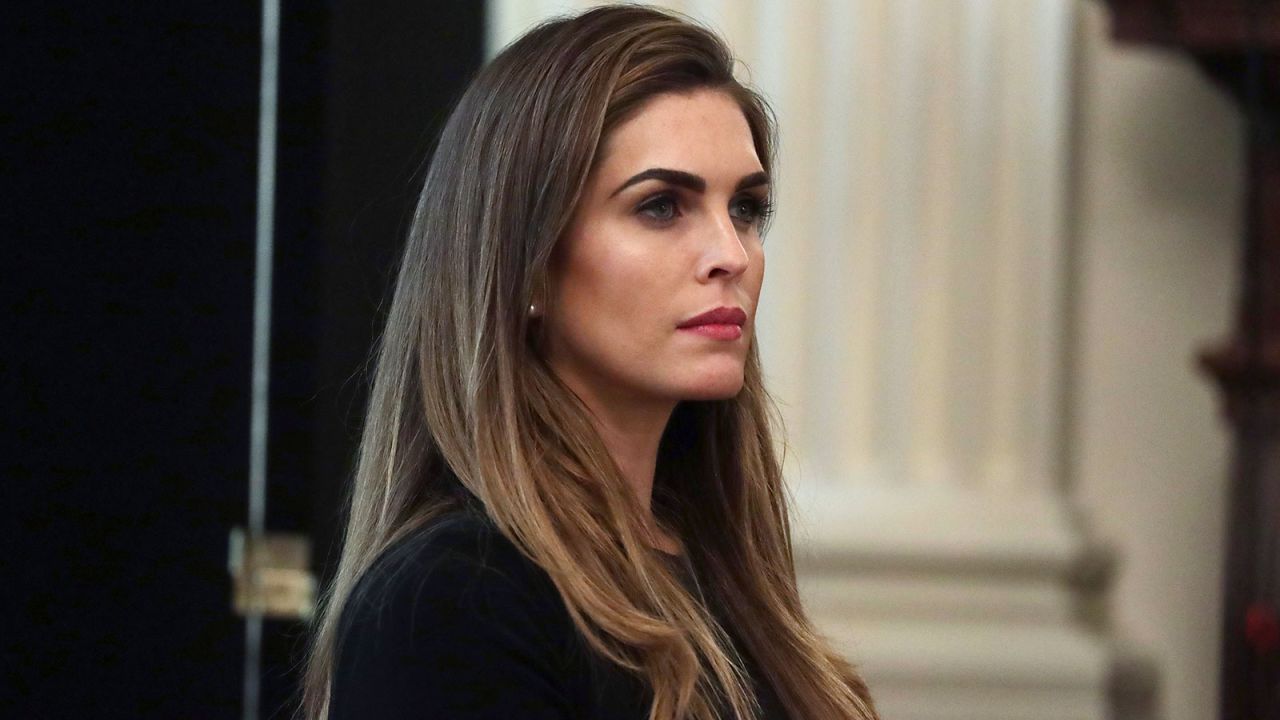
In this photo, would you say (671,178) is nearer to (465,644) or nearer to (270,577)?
(465,644)

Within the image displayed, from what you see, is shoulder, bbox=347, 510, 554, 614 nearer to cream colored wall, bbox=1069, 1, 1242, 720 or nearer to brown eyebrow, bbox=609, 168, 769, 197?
brown eyebrow, bbox=609, 168, 769, 197

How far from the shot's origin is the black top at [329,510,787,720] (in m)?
1.44

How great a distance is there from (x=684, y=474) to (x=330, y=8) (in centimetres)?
121

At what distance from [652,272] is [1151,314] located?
2223 mm

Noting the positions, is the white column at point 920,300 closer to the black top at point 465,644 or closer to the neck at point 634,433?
the neck at point 634,433

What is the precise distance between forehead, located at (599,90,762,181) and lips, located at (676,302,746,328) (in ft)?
0.47

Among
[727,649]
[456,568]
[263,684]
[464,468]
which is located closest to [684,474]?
[727,649]

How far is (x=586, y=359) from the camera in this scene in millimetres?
1815

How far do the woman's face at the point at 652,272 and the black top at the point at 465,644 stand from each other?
27 centimetres

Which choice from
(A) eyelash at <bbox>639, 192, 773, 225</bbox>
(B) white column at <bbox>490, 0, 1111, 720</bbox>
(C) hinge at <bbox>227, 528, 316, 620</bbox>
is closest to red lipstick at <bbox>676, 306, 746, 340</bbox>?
(A) eyelash at <bbox>639, 192, 773, 225</bbox>

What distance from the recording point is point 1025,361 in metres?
3.52

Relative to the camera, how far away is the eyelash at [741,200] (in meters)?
1.80

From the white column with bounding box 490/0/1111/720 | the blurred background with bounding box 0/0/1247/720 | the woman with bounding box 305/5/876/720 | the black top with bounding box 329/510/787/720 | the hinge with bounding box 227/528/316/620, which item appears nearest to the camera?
the black top with bounding box 329/510/787/720


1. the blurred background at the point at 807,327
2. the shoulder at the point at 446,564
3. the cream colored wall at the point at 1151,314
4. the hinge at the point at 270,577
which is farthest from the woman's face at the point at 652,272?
the cream colored wall at the point at 1151,314
